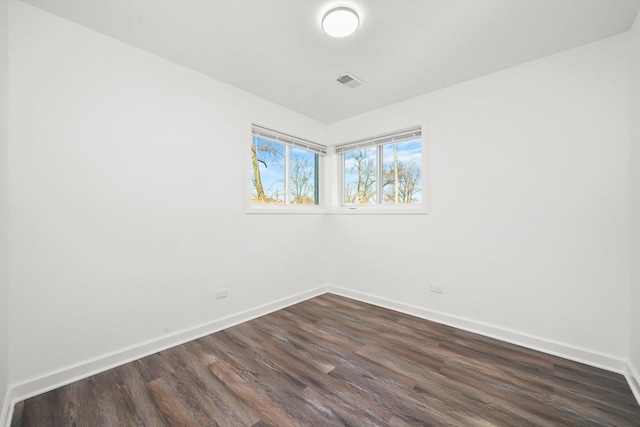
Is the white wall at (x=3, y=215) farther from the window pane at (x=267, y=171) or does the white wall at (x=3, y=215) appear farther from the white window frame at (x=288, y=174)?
the window pane at (x=267, y=171)

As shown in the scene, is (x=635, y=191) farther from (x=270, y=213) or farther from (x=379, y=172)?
(x=270, y=213)

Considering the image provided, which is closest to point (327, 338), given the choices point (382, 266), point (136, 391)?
point (382, 266)

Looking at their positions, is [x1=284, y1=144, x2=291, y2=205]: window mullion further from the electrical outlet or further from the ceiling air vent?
the electrical outlet

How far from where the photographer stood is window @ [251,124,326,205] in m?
3.20

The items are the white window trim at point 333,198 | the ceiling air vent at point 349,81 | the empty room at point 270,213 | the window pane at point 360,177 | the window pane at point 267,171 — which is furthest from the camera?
the window pane at point 360,177

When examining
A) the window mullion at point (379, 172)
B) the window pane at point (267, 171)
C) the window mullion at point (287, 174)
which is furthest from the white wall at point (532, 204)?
the window pane at point (267, 171)

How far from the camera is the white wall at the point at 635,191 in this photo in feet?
5.68

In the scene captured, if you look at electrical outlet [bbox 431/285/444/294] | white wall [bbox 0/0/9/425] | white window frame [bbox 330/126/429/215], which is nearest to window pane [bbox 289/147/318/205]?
white window frame [bbox 330/126/429/215]

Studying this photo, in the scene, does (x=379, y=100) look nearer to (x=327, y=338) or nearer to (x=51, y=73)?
(x=327, y=338)

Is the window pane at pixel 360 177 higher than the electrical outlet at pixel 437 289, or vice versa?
the window pane at pixel 360 177

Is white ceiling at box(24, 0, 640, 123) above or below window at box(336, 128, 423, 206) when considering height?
above

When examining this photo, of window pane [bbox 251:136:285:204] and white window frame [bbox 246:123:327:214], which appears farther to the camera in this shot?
window pane [bbox 251:136:285:204]

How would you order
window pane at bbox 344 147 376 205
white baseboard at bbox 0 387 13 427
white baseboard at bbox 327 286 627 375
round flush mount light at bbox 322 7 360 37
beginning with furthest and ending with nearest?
window pane at bbox 344 147 376 205 < white baseboard at bbox 327 286 627 375 < round flush mount light at bbox 322 7 360 37 < white baseboard at bbox 0 387 13 427

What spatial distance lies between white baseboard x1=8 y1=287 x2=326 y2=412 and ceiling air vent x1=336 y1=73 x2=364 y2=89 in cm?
254
